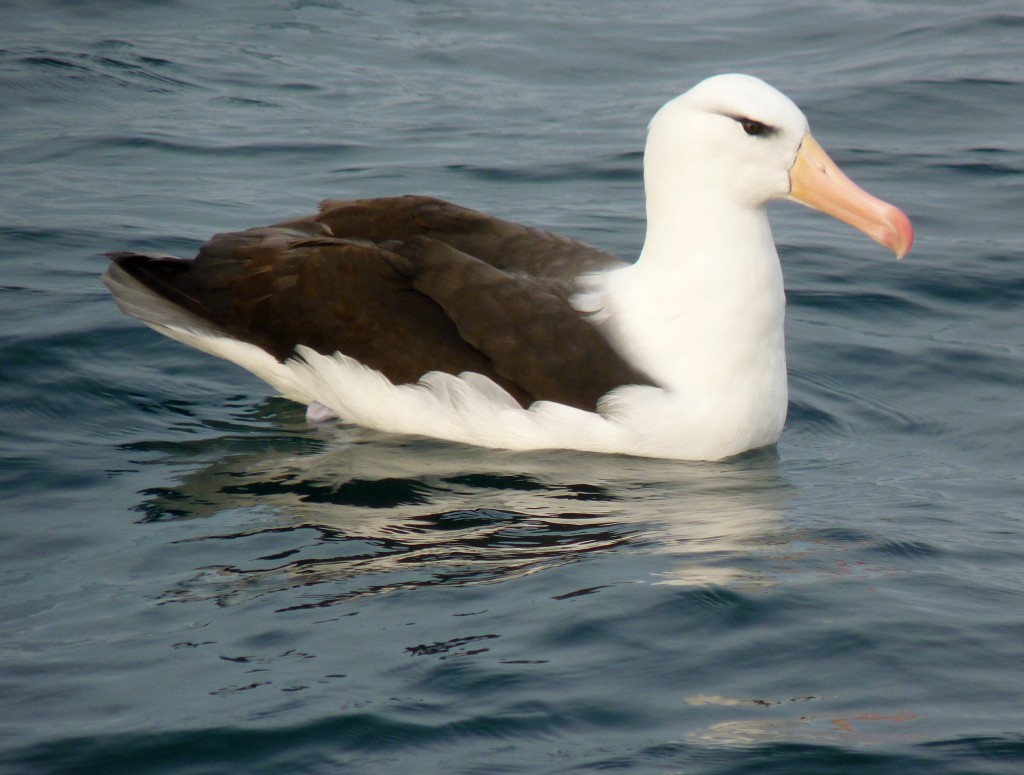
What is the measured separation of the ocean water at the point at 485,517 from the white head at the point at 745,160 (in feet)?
3.85

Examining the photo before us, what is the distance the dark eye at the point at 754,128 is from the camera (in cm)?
704

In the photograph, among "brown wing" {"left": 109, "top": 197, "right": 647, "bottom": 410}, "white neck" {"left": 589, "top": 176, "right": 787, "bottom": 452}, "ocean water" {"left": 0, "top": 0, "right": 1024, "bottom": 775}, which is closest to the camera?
"ocean water" {"left": 0, "top": 0, "right": 1024, "bottom": 775}

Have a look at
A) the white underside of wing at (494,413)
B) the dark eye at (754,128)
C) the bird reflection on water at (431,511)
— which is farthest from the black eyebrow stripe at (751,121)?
the bird reflection on water at (431,511)

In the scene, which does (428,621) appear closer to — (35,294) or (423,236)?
(423,236)

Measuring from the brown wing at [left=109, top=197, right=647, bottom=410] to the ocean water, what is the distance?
43 cm

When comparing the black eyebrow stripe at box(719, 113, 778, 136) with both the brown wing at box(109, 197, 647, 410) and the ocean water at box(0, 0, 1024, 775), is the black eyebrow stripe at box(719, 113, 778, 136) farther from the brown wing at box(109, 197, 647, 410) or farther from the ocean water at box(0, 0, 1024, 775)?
the ocean water at box(0, 0, 1024, 775)

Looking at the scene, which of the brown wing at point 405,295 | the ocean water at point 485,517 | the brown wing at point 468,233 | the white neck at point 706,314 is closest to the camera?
the ocean water at point 485,517

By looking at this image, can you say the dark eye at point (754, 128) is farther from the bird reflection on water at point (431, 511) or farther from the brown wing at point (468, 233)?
the bird reflection on water at point (431, 511)

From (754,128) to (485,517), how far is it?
2.23 metres

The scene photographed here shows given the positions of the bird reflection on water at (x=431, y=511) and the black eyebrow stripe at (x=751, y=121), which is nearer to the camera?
the bird reflection on water at (x=431, y=511)

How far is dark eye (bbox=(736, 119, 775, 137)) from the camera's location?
23.1 feet

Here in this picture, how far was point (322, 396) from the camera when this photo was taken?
7543 mm

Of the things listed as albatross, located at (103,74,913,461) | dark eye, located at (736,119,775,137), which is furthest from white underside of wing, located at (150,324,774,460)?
dark eye, located at (736,119,775,137)

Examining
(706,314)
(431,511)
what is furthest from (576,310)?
(431,511)
